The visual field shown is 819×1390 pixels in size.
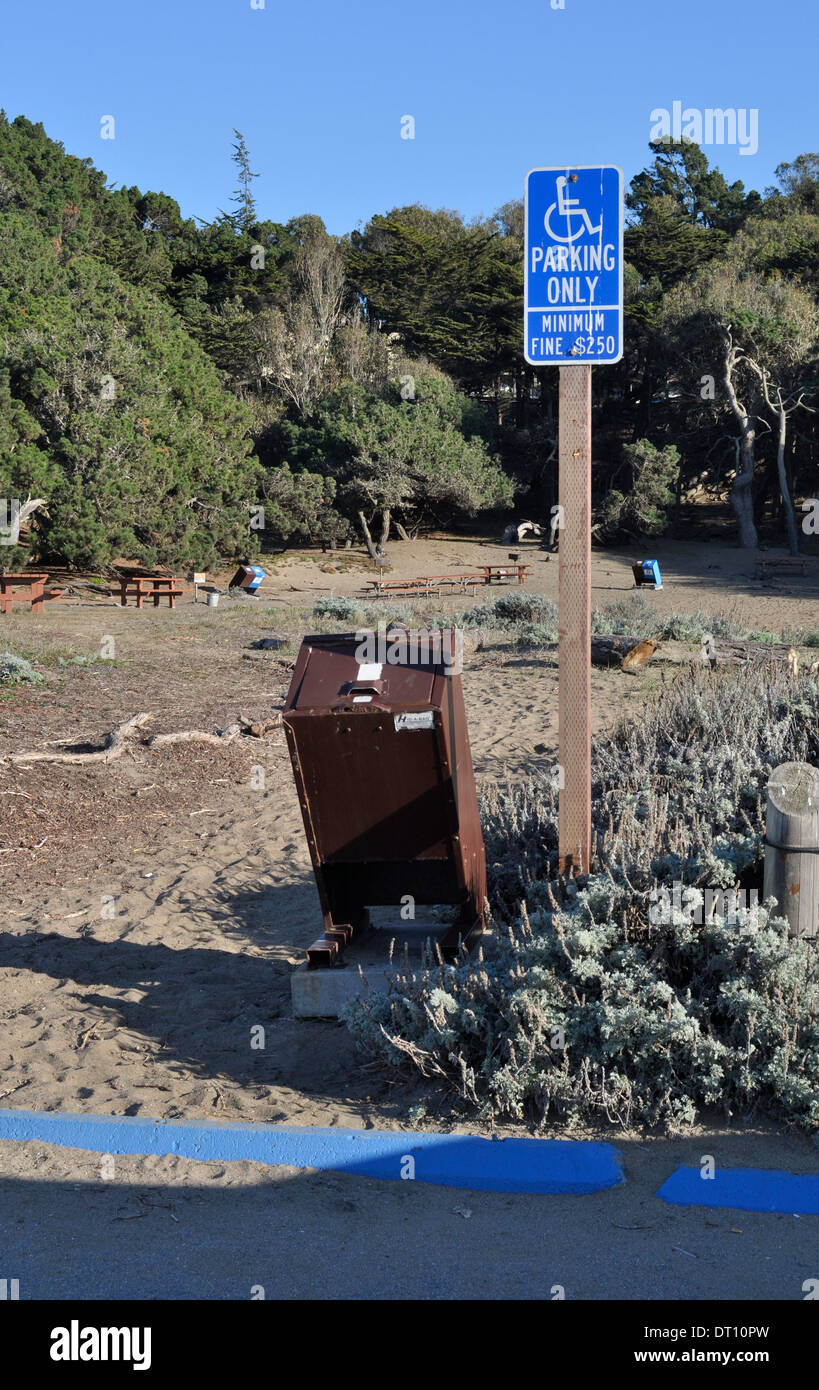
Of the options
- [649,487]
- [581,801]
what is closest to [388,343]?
[649,487]

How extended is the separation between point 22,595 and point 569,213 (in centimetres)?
1895

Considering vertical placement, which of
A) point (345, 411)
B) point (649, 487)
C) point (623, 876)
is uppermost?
point (345, 411)

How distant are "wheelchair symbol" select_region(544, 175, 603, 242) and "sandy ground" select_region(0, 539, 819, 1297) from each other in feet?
10.5

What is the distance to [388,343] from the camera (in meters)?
44.6

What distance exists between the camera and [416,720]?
14.0 feet

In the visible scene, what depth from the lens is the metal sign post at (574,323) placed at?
4.32 m

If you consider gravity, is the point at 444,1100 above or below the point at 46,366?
below

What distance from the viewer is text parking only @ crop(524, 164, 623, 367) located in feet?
14.2

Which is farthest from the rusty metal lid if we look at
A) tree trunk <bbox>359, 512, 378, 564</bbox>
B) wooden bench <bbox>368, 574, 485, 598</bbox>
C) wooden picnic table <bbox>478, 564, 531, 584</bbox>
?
tree trunk <bbox>359, 512, 378, 564</bbox>

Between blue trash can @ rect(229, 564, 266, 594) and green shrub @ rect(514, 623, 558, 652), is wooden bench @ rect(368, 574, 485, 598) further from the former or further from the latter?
green shrub @ rect(514, 623, 558, 652)

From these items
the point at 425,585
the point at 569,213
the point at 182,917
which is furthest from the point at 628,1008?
the point at 425,585
